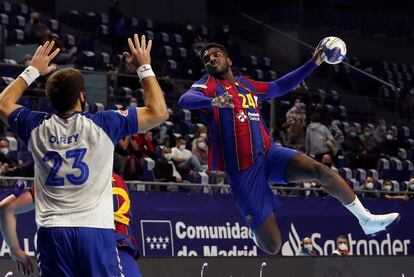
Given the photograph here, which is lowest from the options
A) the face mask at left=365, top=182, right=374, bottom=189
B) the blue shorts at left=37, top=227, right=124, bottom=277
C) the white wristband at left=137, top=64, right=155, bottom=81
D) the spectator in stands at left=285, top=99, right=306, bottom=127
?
the face mask at left=365, top=182, right=374, bottom=189

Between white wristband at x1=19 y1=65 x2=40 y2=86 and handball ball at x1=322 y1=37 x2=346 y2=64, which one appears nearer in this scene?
white wristband at x1=19 y1=65 x2=40 y2=86

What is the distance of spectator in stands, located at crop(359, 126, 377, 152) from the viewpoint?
2127 cm

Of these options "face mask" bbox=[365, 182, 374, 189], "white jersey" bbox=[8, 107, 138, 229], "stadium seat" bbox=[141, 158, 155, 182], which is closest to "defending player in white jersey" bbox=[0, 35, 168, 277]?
"white jersey" bbox=[8, 107, 138, 229]

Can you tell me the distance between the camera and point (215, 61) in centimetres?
917

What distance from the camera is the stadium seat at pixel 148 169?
1589 centimetres

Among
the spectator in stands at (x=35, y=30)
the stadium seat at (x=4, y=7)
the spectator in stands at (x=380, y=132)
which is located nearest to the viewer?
the spectator in stands at (x=35, y=30)

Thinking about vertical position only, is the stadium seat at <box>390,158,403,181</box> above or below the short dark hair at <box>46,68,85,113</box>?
below

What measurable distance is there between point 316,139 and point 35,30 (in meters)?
6.04

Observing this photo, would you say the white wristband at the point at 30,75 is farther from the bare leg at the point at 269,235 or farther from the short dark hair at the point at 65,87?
the bare leg at the point at 269,235

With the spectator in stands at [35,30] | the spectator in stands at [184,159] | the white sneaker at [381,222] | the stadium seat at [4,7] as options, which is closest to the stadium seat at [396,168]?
the spectator in stands at [184,159]

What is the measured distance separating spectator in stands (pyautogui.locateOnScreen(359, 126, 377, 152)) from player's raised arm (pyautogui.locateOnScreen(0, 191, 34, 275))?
15.2m

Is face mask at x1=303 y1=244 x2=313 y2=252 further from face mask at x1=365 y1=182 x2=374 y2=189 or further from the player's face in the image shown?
the player's face

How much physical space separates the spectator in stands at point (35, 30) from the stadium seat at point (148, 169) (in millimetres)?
5264

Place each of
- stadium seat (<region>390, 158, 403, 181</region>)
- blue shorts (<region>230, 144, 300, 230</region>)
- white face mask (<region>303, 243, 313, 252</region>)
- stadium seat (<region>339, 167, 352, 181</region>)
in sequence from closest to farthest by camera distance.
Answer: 1. blue shorts (<region>230, 144, 300, 230</region>)
2. white face mask (<region>303, 243, 313, 252</region>)
3. stadium seat (<region>339, 167, 352, 181</region>)
4. stadium seat (<region>390, 158, 403, 181</region>)
